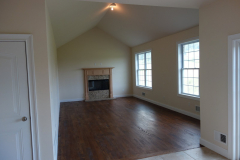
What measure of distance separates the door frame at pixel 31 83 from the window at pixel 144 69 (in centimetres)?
571

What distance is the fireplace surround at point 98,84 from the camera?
8.31 meters

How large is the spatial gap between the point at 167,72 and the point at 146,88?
176 centimetres

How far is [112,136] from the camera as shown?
3.92m

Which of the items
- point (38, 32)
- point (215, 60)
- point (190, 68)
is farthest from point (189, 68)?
point (38, 32)

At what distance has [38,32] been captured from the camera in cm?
226

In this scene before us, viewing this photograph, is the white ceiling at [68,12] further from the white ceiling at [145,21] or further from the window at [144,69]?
the window at [144,69]

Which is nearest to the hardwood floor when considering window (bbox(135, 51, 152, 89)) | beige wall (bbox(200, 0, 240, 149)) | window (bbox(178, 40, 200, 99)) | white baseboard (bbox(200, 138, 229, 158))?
white baseboard (bbox(200, 138, 229, 158))

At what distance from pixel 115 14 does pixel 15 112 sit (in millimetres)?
5038

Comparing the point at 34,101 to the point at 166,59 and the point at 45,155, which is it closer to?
the point at 45,155

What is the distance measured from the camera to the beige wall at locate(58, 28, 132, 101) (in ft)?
26.6

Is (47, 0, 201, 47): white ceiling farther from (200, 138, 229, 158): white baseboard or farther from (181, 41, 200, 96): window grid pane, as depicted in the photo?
(200, 138, 229, 158): white baseboard

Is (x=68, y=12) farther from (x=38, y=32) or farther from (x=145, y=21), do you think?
(x=145, y=21)

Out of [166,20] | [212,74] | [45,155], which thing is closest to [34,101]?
[45,155]

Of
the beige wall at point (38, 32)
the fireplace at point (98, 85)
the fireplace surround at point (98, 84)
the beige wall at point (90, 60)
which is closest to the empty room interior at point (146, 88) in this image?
the beige wall at point (38, 32)
